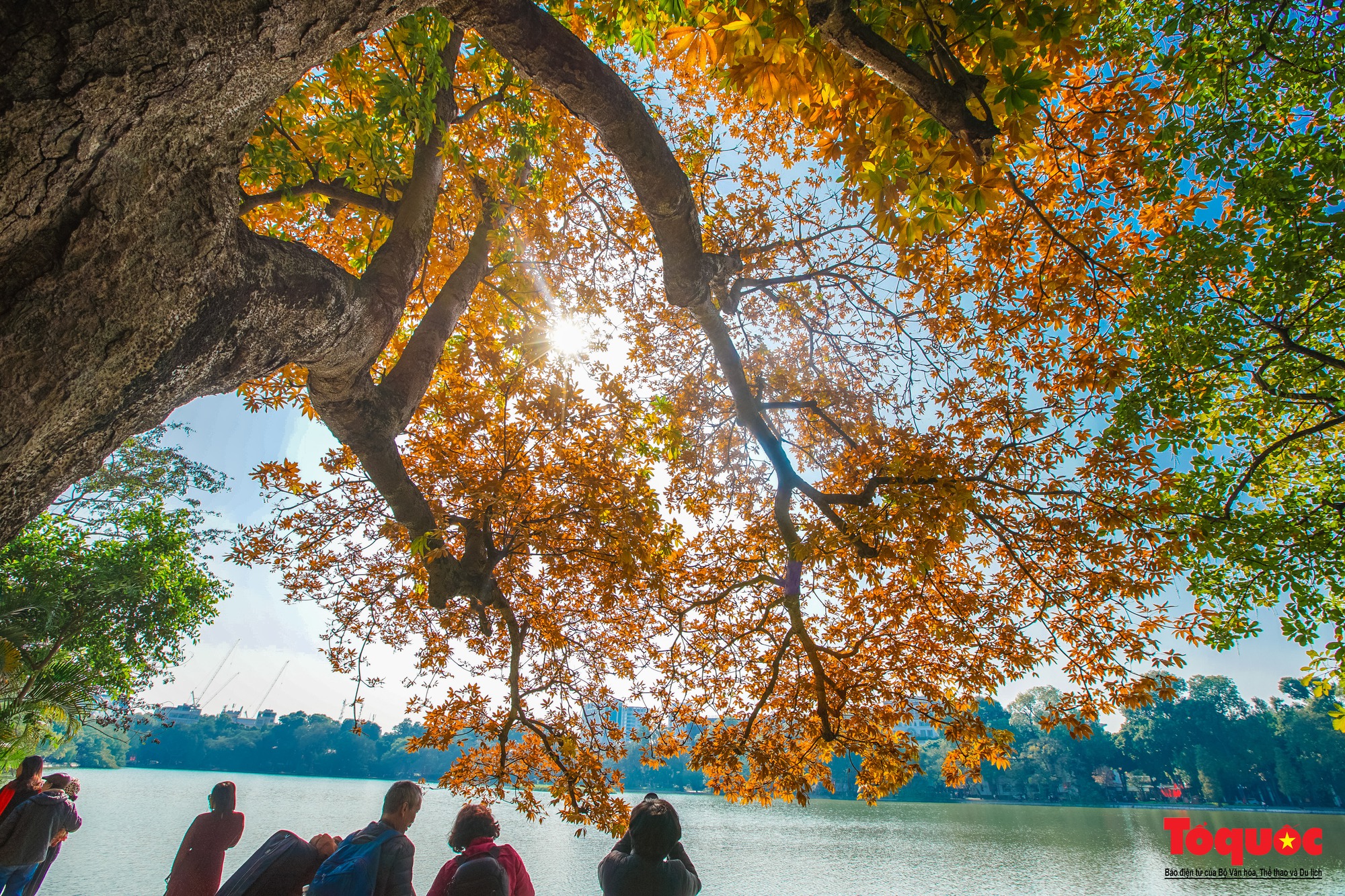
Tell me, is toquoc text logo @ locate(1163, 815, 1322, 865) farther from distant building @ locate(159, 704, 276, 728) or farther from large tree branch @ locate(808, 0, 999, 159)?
distant building @ locate(159, 704, 276, 728)

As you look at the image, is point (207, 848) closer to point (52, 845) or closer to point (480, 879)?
point (52, 845)

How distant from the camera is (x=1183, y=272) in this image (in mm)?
4297

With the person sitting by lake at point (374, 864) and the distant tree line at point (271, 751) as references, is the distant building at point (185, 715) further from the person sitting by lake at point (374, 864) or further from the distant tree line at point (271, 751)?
the person sitting by lake at point (374, 864)

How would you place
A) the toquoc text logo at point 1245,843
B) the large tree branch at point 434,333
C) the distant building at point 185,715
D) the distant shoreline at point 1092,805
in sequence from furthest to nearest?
the distant building at point 185,715, the distant shoreline at point 1092,805, the toquoc text logo at point 1245,843, the large tree branch at point 434,333

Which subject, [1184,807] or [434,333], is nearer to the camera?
[434,333]

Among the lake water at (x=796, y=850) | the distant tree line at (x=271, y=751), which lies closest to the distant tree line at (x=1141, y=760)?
the distant tree line at (x=271, y=751)

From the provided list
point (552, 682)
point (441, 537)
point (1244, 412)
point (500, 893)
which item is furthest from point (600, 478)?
point (1244, 412)

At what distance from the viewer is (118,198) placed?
1.19 meters

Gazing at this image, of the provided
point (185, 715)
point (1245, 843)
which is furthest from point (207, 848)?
point (185, 715)

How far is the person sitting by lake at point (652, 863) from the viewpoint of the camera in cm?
261

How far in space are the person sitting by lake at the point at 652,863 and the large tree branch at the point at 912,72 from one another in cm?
296

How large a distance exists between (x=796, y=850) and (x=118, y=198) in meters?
26.4

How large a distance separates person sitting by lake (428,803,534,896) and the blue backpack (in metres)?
0.30

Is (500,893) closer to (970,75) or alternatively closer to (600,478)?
(600,478)
